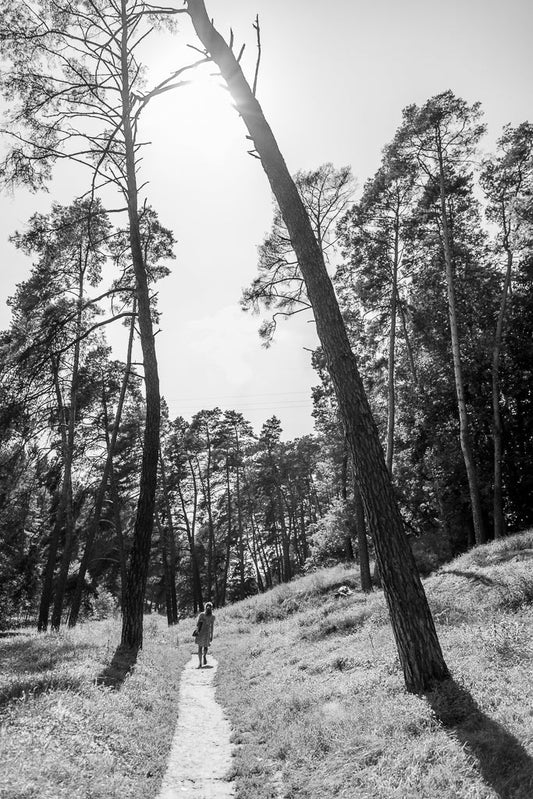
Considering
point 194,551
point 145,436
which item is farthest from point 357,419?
point 194,551

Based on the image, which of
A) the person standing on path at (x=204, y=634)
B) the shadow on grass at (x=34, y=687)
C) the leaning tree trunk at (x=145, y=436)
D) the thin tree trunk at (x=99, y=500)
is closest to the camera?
the shadow on grass at (x=34, y=687)

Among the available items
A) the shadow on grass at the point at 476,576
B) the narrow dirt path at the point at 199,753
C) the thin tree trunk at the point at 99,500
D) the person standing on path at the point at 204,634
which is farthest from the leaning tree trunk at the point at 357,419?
the thin tree trunk at the point at 99,500

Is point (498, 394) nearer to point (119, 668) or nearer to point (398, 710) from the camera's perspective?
point (398, 710)

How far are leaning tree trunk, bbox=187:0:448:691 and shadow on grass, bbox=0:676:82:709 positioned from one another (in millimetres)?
4808

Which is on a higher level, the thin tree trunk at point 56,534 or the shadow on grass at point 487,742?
the thin tree trunk at point 56,534

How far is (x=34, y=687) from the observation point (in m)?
6.20

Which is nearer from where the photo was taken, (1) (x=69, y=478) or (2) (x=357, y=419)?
(2) (x=357, y=419)

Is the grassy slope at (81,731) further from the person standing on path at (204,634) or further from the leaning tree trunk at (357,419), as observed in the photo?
the person standing on path at (204,634)

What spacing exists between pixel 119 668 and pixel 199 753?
308 cm

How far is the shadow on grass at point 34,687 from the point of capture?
18.8 ft

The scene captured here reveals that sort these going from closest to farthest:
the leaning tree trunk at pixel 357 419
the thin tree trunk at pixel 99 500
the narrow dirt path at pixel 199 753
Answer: the narrow dirt path at pixel 199 753, the leaning tree trunk at pixel 357 419, the thin tree trunk at pixel 99 500

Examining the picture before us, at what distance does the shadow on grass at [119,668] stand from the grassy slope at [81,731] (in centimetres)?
11

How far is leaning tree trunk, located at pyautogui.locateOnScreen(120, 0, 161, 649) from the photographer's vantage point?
32.2ft

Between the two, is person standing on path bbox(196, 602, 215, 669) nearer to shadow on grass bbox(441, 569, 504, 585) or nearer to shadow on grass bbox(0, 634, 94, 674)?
shadow on grass bbox(0, 634, 94, 674)
